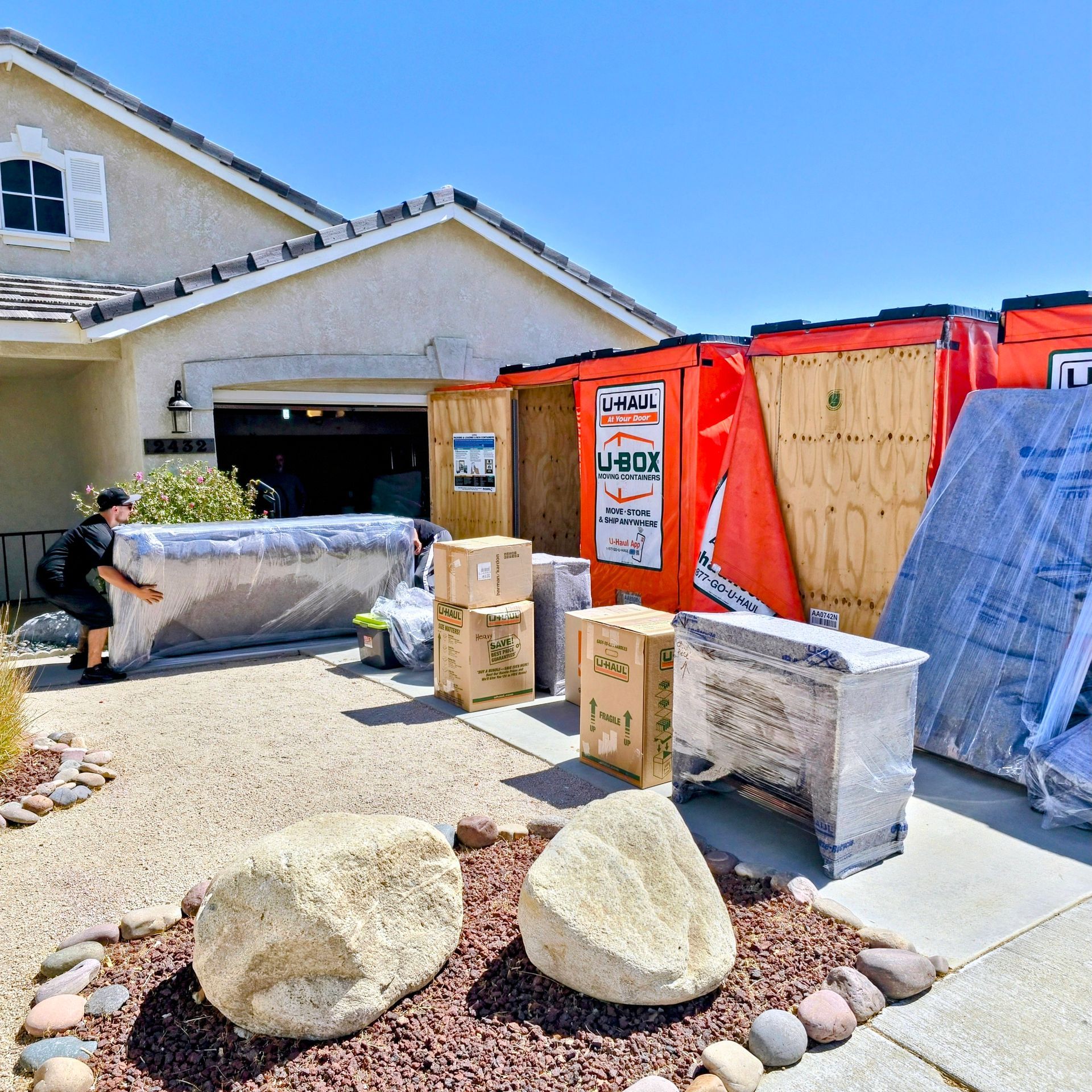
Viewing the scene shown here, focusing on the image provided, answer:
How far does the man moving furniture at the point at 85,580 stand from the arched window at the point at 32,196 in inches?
222

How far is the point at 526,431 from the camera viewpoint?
36.1ft

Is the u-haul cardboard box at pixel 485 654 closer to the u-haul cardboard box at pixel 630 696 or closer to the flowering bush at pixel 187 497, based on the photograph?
the u-haul cardboard box at pixel 630 696

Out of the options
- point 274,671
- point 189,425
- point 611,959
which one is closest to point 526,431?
point 189,425

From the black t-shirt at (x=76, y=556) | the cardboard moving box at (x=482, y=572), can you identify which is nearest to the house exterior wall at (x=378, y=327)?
the black t-shirt at (x=76, y=556)

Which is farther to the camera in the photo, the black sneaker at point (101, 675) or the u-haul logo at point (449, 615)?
the black sneaker at point (101, 675)

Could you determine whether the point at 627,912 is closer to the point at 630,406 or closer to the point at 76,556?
the point at 76,556

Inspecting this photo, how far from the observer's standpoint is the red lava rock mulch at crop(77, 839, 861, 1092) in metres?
2.71

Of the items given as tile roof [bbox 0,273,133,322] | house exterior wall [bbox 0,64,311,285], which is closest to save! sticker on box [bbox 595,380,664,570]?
tile roof [bbox 0,273,133,322]

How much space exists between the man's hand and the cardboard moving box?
8.57 ft

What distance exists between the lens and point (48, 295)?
403 inches

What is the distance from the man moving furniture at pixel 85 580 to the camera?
719 centimetres

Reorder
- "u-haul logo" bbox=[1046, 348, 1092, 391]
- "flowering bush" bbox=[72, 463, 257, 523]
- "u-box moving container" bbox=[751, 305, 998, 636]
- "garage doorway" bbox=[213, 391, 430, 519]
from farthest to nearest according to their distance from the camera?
"garage doorway" bbox=[213, 391, 430, 519]
"flowering bush" bbox=[72, 463, 257, 523]
"u-box moving container" bbox=[751, 305, 998, 636]
"u-haul logo" bbox=[1046, 348, 1092, 391]

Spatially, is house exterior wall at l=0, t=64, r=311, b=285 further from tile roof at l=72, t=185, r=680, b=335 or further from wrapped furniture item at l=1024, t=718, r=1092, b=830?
wrapped furniture item at l=1024, t=718, r=1092, b=830

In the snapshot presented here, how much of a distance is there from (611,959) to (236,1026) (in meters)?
1.25
